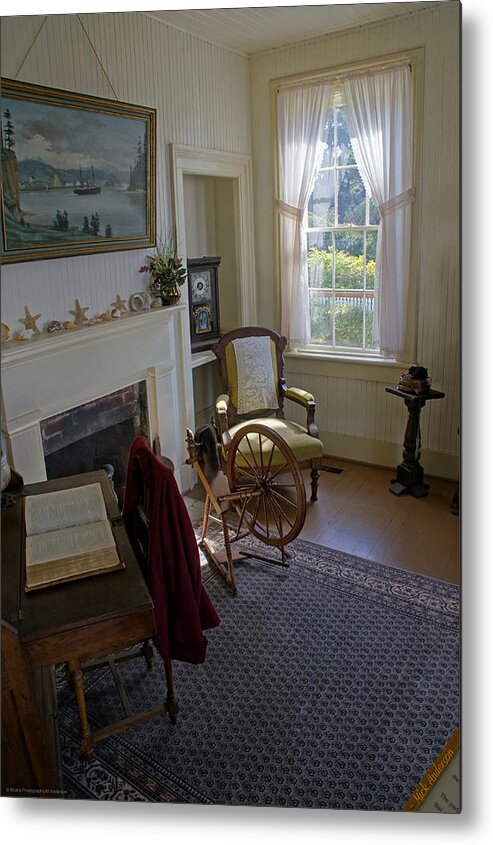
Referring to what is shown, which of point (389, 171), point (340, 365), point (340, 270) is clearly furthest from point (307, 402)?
point (389, 171)

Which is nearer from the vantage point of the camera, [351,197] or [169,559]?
[169,559]

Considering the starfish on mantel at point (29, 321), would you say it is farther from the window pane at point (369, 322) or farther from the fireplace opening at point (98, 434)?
the window pane at point (369, 322)

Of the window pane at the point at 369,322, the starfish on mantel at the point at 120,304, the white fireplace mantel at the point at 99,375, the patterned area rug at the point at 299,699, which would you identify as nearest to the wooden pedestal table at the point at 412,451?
the window pane at the point at 369,322

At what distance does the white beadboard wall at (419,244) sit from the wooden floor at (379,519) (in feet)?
0.20

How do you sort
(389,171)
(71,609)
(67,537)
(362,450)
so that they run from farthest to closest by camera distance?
(362,450), (389,171), (67,537), (71,609)

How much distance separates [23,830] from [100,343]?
42.6 inches

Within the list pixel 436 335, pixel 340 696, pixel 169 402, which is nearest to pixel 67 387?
pixel 169 402

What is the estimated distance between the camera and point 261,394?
5.82 feet

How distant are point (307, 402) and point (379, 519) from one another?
41cm

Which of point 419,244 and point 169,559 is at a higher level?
point 419,244

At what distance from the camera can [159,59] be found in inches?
56.4

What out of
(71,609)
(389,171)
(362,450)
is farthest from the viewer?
(362,450)

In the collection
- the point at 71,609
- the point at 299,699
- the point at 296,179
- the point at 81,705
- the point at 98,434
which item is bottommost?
the point at 299,699

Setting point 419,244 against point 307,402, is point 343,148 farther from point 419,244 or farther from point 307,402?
point 307,402
